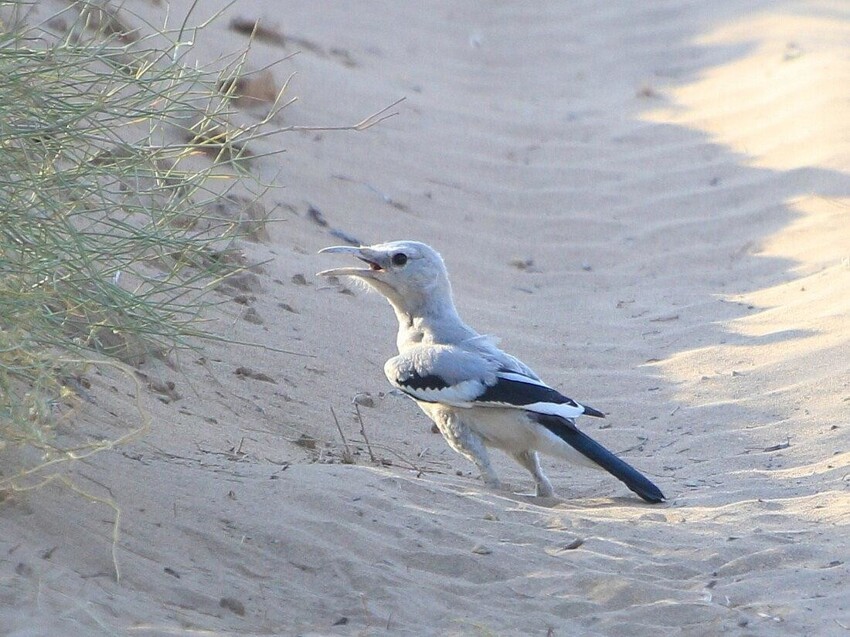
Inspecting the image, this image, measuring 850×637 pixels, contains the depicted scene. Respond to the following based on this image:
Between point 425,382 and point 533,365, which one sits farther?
point 533,365

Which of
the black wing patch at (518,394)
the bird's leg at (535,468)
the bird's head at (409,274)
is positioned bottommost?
the bird's leg at (535,468)

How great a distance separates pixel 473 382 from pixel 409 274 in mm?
651

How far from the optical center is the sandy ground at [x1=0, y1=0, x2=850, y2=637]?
3641 mm

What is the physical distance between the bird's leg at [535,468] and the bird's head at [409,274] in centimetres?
74

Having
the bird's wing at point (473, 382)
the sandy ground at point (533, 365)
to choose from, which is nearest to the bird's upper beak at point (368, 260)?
the bird's wing at point (473, 382)

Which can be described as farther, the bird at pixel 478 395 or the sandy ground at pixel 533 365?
the bird at pixel 478 395

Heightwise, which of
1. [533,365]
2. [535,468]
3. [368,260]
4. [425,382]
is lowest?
[533,365]

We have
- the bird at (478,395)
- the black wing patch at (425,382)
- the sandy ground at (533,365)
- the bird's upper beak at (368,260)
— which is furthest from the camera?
the bird's upper beak at (368,260)

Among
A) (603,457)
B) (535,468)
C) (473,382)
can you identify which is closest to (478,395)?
(473,382)

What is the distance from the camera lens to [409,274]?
5.35m

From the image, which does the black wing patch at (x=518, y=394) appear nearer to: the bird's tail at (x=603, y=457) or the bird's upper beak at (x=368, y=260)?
the bird's tail at (x=603, y=457)

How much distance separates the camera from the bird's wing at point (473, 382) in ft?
15.9

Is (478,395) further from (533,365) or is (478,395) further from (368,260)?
(533,365)

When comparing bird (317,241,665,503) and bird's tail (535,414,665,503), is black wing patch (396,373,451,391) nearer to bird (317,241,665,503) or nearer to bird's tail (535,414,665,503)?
bird (317,241,665,503)
